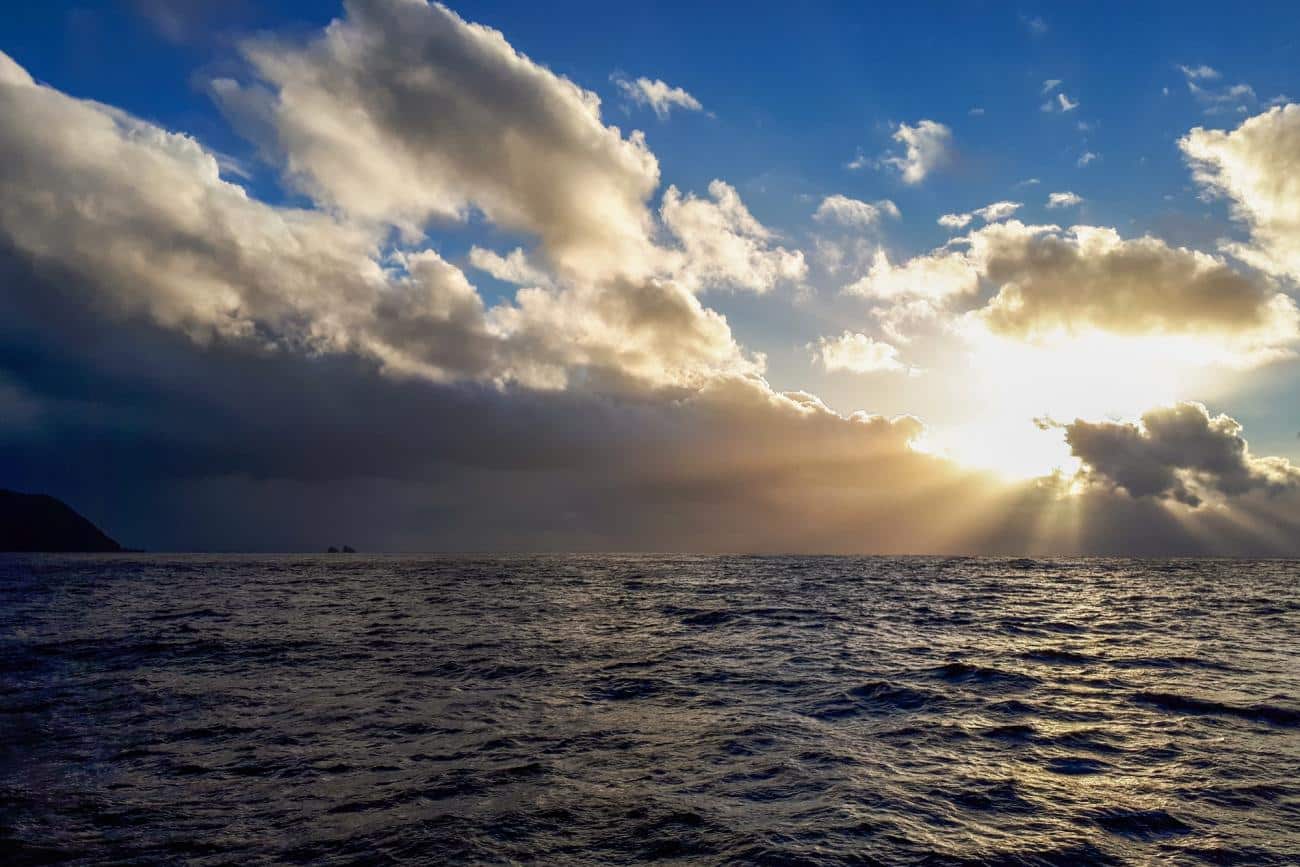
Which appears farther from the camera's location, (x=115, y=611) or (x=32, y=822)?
(x=115, y=611)

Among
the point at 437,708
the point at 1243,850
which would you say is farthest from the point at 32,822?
the point at 1243,850

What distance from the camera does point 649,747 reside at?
14.5 m

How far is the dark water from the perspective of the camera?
9883 millimetres

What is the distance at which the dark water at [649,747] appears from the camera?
389 inches

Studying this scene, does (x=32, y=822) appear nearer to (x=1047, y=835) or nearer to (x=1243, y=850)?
(x=1047, y=835)

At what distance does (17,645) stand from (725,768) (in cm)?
3133

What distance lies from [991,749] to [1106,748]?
95.8 inches

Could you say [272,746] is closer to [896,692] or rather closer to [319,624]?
[896,692]

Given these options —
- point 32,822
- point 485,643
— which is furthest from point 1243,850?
point 485,643

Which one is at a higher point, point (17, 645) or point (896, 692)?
point (896, 692)

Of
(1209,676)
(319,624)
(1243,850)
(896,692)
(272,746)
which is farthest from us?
(319,624)

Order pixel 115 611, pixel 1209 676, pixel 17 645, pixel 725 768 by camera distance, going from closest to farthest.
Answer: pixel 725 768
pixel 1209 676
pixel 17 645
pixel 115 611

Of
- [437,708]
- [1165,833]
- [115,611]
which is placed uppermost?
[1165,833]

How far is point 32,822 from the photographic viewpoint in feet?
34.2
